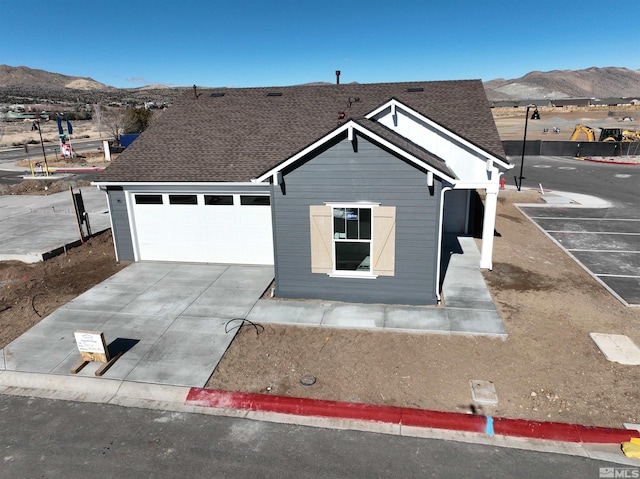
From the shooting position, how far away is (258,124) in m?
15.4

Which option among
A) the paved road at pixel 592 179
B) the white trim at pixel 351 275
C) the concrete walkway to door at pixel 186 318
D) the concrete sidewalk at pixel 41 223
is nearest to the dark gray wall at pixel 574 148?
the paved road at pixel 592 179

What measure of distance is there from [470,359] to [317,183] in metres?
5.28

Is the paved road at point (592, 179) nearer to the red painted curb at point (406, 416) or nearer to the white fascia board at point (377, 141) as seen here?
the white fascia board at point (377, 141)

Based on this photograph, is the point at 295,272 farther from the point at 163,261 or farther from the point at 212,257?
the point at 163,261

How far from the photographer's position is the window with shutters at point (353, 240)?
10.2 metres

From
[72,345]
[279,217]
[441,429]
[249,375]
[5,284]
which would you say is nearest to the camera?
[441,429]

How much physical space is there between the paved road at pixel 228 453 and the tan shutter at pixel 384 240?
4663 mm

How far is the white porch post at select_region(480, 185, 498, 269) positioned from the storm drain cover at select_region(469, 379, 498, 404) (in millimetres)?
5962

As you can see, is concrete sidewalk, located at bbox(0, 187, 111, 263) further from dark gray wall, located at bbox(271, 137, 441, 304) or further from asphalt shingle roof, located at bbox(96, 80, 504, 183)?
dark gray wall, located at bbox(271, 137, 441, 304)

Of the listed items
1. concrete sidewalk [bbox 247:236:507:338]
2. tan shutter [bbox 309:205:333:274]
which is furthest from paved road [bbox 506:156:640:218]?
tan shutter [bbox 309:205:333:274]

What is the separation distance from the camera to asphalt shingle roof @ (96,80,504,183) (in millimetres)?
13172

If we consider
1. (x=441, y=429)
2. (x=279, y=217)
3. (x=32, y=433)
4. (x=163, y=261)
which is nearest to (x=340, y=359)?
(x=441, y=429)

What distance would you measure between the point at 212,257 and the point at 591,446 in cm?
1111

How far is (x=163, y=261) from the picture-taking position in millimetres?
14141
